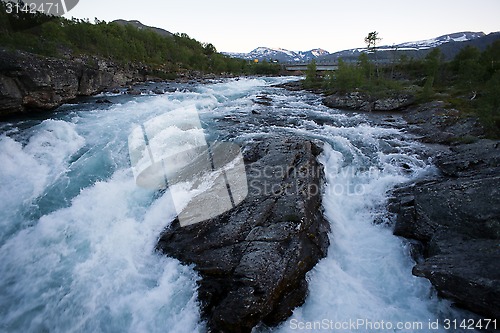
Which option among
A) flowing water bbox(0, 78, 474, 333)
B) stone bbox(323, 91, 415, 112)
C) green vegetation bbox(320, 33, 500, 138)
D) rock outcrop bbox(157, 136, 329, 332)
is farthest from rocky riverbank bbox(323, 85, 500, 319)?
stone bbox(323, 91, 415, 112)

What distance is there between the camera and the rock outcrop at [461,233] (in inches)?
197

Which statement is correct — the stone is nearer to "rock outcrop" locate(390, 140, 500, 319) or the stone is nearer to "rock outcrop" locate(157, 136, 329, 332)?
"rock outcrop" locate(390, 140, 500, 319)

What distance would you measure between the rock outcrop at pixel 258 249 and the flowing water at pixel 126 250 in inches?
15.7

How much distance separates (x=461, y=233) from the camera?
6.42 metres

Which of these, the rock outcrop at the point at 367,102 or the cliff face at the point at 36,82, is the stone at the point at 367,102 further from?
the cliff face at the point at 36,82

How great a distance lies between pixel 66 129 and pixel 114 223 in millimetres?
10074

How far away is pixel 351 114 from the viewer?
25203mm

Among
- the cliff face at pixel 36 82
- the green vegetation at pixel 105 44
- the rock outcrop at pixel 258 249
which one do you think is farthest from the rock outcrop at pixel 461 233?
the green vegetation at pixel 105 44

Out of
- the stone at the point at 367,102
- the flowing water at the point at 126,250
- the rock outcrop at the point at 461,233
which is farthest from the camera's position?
the stone at the point at 367,102

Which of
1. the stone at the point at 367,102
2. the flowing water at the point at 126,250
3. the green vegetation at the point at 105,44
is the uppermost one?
the green vegetation at the point at 105,44

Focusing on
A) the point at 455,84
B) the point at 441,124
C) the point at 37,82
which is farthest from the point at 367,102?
the point at 37,82

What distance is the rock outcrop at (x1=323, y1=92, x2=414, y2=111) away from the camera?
2688cm

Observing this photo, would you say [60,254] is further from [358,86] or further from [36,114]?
[358,86]

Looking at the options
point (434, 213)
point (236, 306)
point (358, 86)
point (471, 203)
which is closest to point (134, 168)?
point (236, 306)
